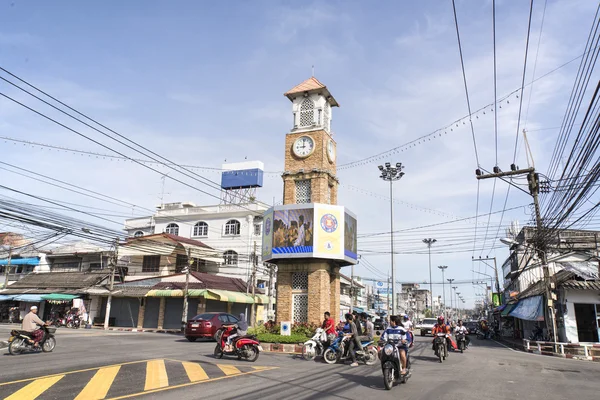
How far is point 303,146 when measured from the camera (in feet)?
73.8

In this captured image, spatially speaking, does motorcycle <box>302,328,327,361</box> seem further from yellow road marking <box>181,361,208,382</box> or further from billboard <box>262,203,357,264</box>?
billboard <box>262,203,357,264</box>

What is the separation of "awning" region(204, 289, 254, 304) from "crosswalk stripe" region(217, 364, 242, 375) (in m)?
20.2

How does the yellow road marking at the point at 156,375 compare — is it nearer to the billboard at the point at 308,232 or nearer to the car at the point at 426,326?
the billboard at the point at 308,232

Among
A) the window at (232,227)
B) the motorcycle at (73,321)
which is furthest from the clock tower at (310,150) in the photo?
the window at (232,227)

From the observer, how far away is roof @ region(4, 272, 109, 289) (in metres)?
37.1

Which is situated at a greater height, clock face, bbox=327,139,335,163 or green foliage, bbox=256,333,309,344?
clock face, bbox=327,139,335,163

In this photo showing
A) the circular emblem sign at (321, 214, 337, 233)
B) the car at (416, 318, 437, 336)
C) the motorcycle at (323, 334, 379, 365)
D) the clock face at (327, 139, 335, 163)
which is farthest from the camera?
the car at (416, 318, 437, 336)

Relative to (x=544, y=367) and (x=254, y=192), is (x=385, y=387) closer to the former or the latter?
(x=544, y=367)

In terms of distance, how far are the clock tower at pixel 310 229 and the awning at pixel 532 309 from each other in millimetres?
11157

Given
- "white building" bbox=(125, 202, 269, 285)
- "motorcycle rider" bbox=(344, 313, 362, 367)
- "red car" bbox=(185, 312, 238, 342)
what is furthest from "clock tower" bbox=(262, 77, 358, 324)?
"white building" bbox=(125, 202, 269, 285)

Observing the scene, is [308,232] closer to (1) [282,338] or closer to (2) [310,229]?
(2) [310,229]

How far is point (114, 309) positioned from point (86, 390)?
3098cm

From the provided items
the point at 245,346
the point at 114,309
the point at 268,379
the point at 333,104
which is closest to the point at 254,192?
the point at 114,309

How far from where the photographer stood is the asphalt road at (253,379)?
27.3ft
